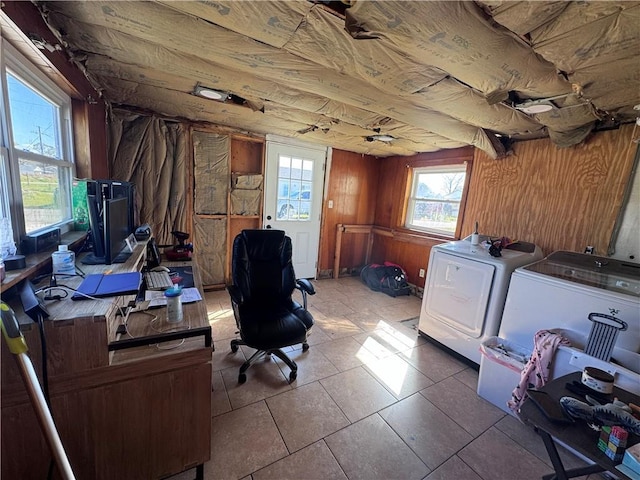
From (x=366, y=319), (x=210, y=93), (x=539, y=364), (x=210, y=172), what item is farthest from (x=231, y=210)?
(x=539, y=364)

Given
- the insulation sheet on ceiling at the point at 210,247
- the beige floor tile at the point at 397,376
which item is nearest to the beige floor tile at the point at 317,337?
the beige floor tile at the point at 397,376

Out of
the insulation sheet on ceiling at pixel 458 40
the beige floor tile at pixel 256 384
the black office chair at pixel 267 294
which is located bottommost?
the beige floor tile at pixel 256 384

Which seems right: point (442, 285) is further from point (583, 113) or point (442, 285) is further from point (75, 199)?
point (75, 199)

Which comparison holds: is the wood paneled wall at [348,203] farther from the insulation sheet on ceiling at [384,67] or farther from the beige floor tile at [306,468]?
the beige floor tile at [306,468]

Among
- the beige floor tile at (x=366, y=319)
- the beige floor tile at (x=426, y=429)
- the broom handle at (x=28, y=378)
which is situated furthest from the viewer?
the beige floor tile at (x=366, y=319)

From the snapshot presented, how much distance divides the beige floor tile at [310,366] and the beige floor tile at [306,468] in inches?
21.7

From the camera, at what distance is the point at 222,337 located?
251cm

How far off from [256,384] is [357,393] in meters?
0.75

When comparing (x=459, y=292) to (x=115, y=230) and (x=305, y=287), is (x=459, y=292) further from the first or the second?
(x=115, y=230)

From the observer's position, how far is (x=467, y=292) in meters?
2.35

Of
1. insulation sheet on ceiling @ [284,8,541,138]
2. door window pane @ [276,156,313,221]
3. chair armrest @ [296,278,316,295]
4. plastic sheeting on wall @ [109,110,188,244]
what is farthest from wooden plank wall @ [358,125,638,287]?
plastic sheeting on wall @ [109,110,188,244]

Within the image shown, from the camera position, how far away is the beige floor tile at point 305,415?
1.55m

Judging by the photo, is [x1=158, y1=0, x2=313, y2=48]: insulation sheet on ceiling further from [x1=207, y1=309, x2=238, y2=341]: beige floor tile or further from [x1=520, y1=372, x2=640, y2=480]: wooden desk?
[x1=207, y1=309, x2=238, y2=341]: beige floor tile

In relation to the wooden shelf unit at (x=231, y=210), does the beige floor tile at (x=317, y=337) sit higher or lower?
lower
